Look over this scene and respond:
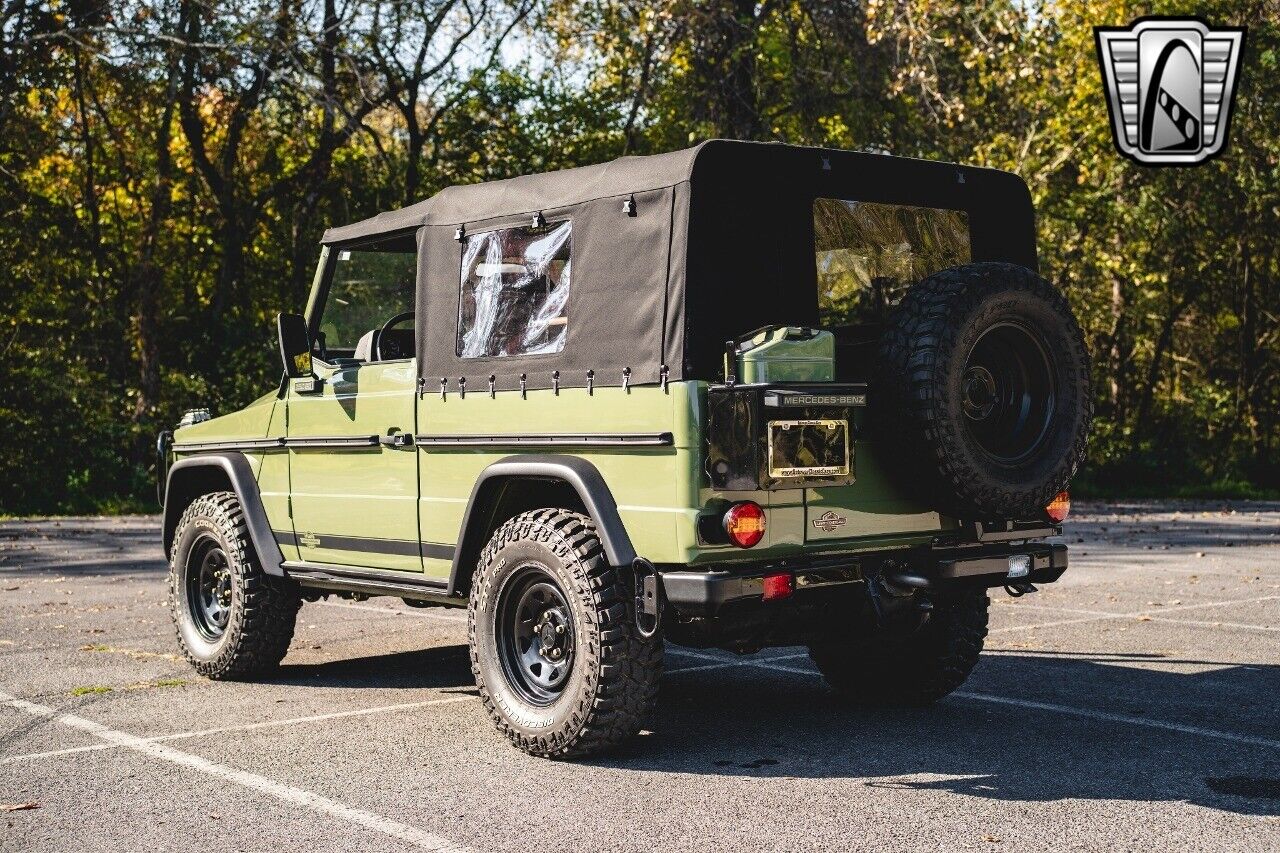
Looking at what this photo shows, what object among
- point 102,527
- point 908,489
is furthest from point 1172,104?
point 908,489

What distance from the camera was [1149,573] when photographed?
500 inches

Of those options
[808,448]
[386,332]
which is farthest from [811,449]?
[386,332]

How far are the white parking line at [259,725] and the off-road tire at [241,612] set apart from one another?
102 centimetres

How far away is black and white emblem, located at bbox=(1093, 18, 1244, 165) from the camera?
837 inches

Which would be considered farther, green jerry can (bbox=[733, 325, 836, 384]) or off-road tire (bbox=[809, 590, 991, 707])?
off-road tire (bbox=[809, 590, 991, 707])

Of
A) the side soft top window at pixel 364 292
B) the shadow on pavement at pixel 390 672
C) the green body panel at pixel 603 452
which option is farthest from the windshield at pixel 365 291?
the shadow on pavement at pixel 390 672

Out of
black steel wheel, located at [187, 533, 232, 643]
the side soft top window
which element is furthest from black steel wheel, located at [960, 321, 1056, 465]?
black steel wheel, located at [187, 533, 232, 643]

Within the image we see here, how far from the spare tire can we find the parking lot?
111cm

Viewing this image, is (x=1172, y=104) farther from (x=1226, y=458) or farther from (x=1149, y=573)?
(x=1149, y=573)

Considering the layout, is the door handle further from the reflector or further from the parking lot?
the reflector

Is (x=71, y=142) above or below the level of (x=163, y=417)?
above

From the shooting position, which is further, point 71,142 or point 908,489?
point 71,142

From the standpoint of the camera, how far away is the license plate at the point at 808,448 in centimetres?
539

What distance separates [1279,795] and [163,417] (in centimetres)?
2138
